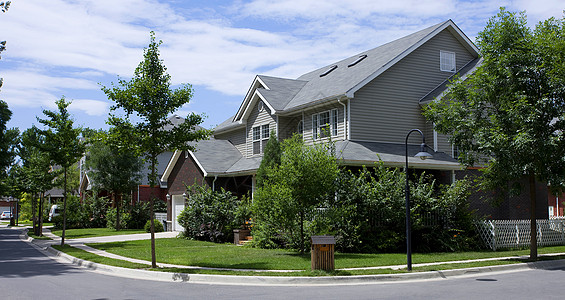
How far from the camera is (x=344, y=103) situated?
2398 centimetres

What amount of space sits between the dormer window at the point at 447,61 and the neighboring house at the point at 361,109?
0.18ft

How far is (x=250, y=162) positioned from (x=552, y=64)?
16205 millimetres

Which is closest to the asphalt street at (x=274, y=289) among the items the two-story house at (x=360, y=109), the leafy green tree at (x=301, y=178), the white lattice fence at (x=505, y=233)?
the white lattice fence at (x=505, y=233)

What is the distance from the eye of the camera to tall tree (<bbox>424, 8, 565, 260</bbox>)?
16.2 meters

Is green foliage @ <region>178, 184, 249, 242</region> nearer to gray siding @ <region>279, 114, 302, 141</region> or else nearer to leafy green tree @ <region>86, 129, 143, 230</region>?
gray siding @ <region>279, 114, 302, 141</region>

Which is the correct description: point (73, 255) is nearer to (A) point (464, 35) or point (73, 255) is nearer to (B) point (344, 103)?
(B) point (344, 103)

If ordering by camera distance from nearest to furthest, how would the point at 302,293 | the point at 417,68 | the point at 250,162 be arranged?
the point at 302,293 → the point at 417,68 → the point at 250,162

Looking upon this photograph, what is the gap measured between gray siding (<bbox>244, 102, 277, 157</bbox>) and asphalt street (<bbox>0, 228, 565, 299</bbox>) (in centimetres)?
1562

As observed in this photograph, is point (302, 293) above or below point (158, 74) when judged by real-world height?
below

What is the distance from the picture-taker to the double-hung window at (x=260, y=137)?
94.1ft

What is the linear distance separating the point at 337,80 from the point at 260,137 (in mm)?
5634

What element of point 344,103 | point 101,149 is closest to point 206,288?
point 344,103

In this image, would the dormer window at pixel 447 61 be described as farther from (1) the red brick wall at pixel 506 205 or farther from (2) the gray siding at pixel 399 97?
(1) the red brick wall at pixel 506 205

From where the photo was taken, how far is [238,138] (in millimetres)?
33156
